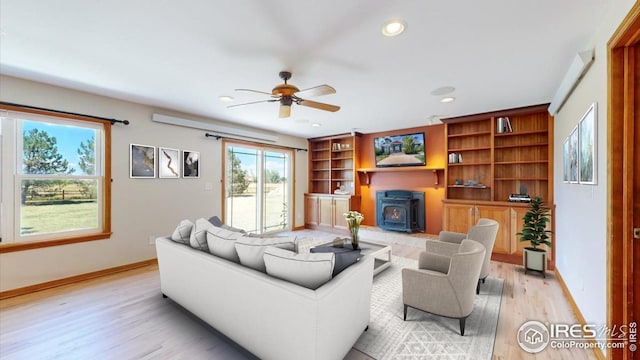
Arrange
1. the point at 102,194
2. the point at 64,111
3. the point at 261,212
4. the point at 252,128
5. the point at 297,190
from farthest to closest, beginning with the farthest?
the point at 297,190 → the point at 261,212 → the point at 252,128 → the point at 102,194 → the point at 64,111

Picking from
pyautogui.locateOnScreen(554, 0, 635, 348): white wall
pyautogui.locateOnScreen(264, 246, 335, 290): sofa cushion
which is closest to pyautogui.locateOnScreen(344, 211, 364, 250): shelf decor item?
pyautogui.locateOnScreen(264, 246, 335, 290): sofa cushion

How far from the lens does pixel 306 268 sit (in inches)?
66.9

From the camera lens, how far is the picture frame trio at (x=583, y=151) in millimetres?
1940

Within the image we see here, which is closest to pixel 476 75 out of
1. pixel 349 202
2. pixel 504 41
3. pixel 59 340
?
pixel 504 41

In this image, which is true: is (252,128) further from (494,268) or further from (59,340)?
(494,268)

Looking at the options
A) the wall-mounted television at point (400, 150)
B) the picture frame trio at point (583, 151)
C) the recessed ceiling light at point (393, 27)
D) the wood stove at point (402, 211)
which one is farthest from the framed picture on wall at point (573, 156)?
the wood stove at point (402, 211)

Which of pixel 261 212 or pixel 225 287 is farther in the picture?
pixel 261 212

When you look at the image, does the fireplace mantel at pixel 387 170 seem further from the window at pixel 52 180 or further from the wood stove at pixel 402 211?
the window at pixel 52 180

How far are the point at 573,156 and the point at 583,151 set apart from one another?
472 mm

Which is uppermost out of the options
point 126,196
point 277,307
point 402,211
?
point 126,196

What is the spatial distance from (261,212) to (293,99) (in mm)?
3815

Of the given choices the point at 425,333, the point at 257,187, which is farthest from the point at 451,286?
the point at 257,187

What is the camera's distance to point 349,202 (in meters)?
6.11

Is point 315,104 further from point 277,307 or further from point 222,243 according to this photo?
point 277,307
